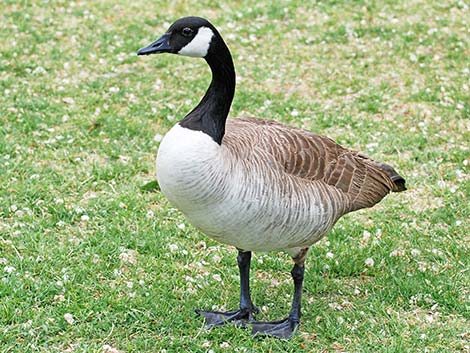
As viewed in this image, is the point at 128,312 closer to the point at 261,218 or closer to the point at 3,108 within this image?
the point at 261,218

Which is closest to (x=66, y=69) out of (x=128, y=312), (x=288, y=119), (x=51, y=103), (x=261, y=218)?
(x=51, y=103)

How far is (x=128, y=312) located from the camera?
5.09 m

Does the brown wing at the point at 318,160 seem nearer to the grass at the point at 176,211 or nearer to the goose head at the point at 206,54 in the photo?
the goose head at the point at 206,54

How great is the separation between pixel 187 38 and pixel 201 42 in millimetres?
82

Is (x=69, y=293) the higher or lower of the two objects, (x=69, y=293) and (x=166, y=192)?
the lower

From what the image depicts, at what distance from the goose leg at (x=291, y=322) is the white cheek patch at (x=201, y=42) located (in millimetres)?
1531

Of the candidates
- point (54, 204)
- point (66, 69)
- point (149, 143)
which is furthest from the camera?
point (66, 69)

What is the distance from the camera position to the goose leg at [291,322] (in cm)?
502

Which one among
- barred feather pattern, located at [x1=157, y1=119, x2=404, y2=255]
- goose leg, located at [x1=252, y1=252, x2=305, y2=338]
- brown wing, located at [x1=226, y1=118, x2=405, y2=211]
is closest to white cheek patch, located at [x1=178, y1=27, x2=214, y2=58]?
barred feather pattern, located at [x1=157, y1=119, x2=404, y2=255]

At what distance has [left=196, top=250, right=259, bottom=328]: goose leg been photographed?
5113 mm

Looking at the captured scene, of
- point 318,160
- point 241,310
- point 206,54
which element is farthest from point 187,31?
point 241,310

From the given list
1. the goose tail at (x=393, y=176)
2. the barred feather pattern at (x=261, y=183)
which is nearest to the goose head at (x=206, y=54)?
the barred feather pattern at (x=261, y=183)

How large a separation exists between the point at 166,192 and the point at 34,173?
8.97 ft

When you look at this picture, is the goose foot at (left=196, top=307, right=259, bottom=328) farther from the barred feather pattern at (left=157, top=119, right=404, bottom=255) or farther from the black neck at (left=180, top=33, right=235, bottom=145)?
the black neck at (left=180, top=33, right=235, bottom=145)
